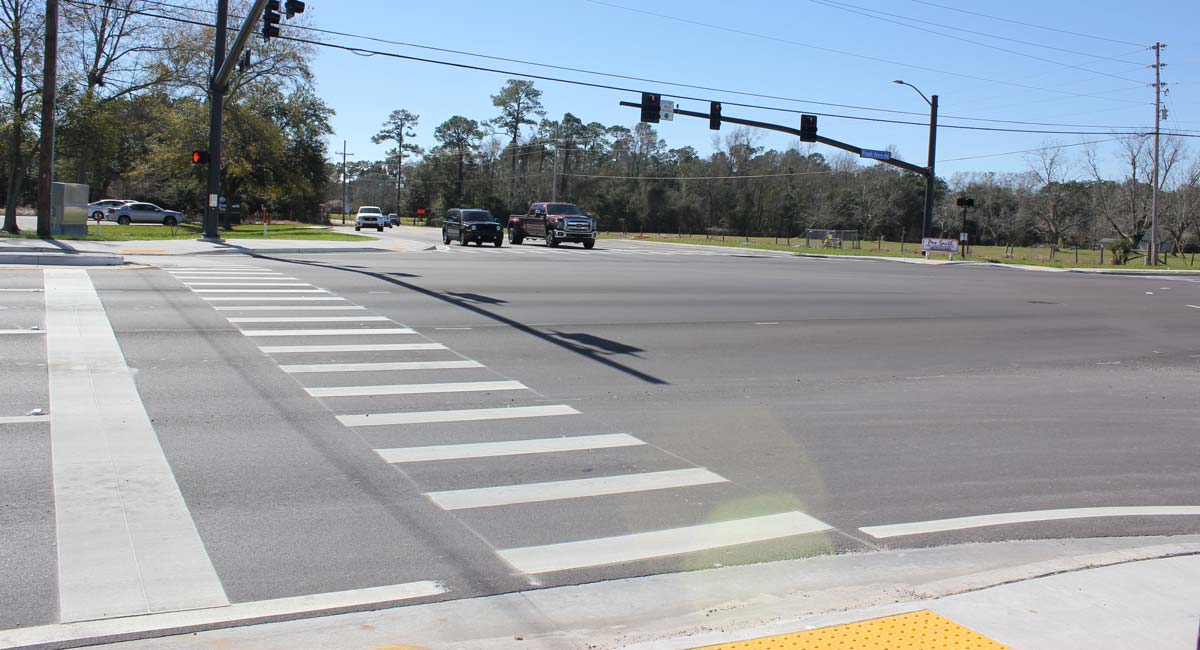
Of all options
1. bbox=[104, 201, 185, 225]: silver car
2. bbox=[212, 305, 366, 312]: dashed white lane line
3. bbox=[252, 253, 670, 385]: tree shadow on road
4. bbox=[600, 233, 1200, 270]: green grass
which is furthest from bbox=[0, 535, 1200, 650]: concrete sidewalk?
bbox=[104, 201, 185, 225]: silver car

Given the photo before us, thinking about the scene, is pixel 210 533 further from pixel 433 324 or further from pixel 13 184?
pixel 13 184

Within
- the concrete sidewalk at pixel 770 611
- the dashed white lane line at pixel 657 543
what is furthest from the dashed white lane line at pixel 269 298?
the concrete sidewalk at pixel 770 611

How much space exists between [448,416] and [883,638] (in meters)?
5.20

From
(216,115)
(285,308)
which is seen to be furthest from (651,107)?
(285,308)

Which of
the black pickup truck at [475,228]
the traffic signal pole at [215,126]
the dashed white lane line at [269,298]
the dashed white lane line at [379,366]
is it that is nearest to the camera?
the dashed white lane line at [379,366]

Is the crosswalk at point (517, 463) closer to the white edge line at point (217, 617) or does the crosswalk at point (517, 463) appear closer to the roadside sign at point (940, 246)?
the white edge line at point (217, 617)

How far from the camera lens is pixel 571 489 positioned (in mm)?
6676

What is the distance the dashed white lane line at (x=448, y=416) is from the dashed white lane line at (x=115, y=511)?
5.61ft

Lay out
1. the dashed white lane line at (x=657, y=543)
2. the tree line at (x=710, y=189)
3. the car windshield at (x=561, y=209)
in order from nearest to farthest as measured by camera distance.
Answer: the dashed white lane line at (x=657, y=543) < the car windshield at (x=561, y=209) < the tree line at (x=710, y=189)

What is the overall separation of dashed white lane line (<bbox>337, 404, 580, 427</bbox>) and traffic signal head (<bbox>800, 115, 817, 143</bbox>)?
3256 cm

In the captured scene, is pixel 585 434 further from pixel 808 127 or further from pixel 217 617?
pixel 808 127

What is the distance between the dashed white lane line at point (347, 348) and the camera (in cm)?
1152

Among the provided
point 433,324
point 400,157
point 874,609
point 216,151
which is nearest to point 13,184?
point 216,151

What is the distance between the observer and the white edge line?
13.6 feet
